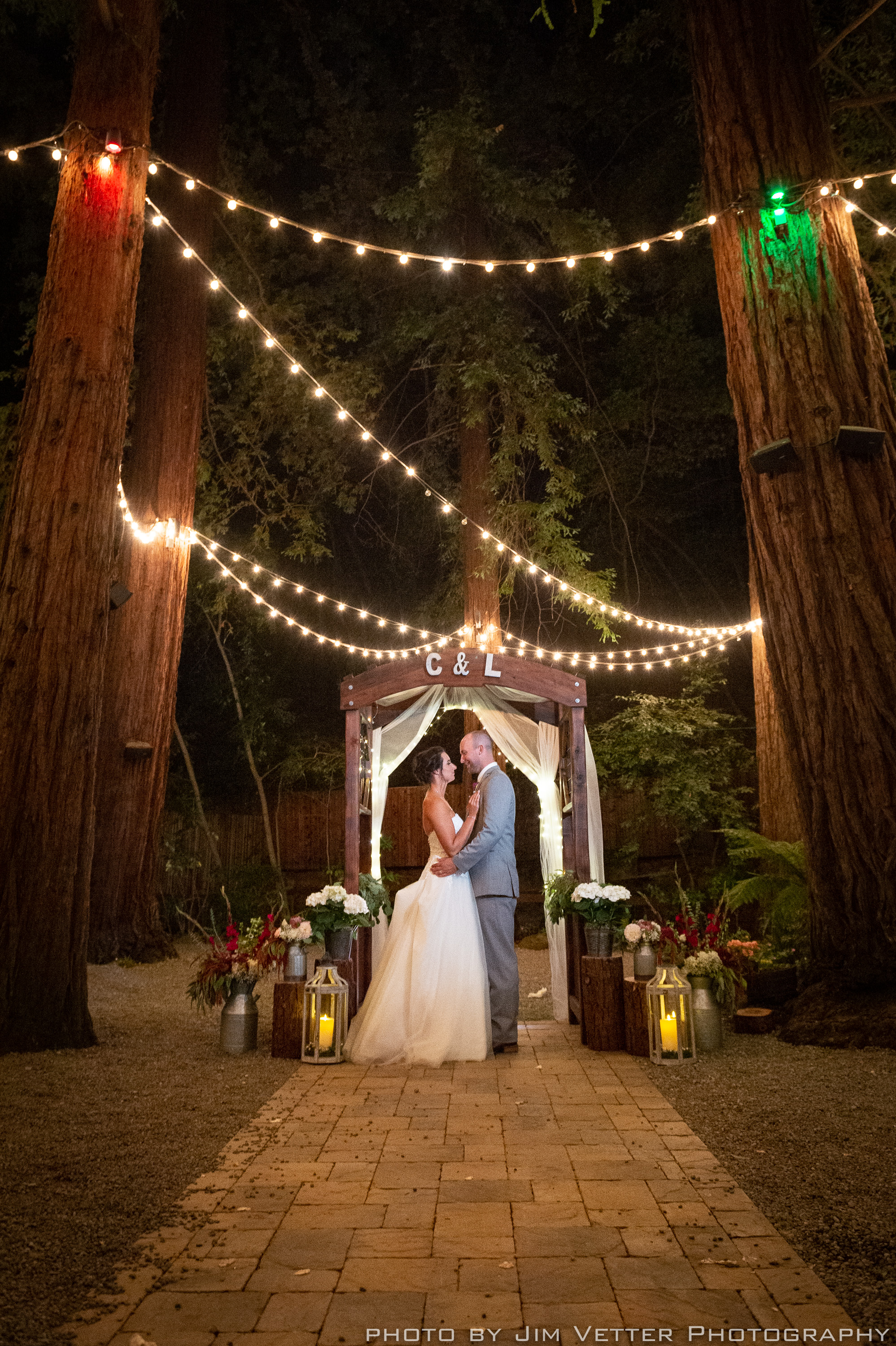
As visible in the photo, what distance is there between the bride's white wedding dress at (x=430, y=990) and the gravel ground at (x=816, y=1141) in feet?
3.46

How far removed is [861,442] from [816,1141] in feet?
12.9

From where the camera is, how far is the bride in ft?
17.9

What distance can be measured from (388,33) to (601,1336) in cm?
1597

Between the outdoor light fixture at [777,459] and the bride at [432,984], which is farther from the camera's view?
the outdoor light fixture at [777,459]

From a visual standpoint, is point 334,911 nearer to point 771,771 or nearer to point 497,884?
point 497,884

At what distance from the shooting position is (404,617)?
1680cm

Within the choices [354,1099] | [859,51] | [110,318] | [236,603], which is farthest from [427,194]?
[354,1099]

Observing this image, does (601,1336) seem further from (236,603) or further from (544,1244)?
(236,603)

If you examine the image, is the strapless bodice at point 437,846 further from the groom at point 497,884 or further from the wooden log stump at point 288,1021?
the wooden log stump at point 288,1021

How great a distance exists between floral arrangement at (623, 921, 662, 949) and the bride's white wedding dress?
0.91 metres

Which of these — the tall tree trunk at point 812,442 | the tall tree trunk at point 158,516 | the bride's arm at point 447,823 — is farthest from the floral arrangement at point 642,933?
the tall tree trunk at point 158,516

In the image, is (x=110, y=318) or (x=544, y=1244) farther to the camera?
(x=110, y=318)

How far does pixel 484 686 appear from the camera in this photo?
6.91 metres

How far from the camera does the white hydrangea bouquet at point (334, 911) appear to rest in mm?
5855
